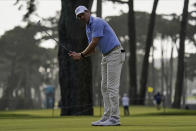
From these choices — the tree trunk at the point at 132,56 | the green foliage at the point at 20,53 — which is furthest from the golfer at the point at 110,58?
the green foliage at the point at 20,53

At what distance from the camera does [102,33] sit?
8594mm

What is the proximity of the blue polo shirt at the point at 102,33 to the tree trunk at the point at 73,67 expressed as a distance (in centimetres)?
867

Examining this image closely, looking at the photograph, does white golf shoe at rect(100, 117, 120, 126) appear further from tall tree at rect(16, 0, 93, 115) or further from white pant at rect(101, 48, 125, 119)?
tall tree at rect(16, 0, 93, 115)

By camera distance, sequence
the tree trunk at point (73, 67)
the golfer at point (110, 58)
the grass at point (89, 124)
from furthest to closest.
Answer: the tree trunk at point (73, 67)
the golfer at point (110, 58)
the grass at point (89, 124)

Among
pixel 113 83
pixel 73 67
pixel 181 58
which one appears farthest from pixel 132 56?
pixel 113 83

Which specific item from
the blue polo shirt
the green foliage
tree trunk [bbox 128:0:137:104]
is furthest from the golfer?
the green foliage

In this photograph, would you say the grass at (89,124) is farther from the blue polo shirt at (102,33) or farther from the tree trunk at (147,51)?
the tree trunk at (147,51)

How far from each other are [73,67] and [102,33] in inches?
360

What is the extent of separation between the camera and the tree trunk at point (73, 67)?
1752 centimetres

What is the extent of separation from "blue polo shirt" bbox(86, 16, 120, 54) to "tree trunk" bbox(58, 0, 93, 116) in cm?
867

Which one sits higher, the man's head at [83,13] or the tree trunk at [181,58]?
the tree trunk at [181,58]

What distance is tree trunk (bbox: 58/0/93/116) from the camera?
17516mm

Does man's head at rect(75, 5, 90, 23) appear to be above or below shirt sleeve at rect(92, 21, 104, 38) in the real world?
above

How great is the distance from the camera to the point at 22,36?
68688 millimetres
